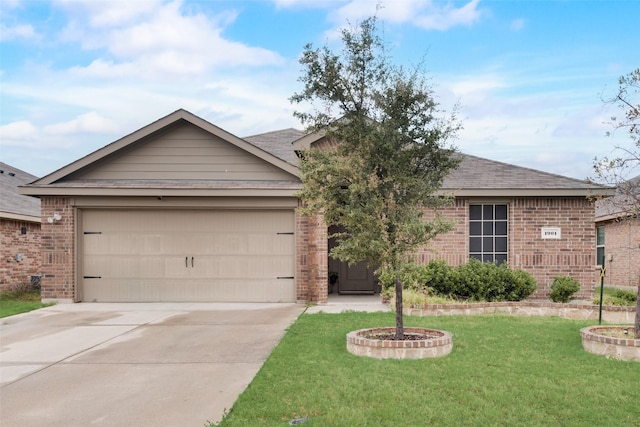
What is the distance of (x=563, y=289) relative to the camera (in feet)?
41.8

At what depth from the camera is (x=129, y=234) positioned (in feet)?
46.3

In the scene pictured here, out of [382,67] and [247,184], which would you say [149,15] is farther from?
[382,67]

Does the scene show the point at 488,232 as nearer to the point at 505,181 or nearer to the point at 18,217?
the point at 505,181

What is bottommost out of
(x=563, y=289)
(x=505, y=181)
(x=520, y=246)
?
(x=563, y=289)

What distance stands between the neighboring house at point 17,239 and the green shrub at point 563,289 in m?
15.0

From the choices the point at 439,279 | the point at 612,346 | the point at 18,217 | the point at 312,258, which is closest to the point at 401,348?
the point at 612,346

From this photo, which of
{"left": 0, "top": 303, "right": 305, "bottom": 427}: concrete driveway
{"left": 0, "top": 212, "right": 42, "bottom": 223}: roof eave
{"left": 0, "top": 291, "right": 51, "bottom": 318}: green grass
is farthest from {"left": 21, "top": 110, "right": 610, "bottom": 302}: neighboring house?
{"left": 0, "top": 212, "right": 42, "bottom": 223}: roof eave

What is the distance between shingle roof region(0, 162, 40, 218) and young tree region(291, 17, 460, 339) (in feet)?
39.7

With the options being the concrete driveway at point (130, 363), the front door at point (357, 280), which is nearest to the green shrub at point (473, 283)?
the concrete driveway at point (130, 363)

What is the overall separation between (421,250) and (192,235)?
577 cm

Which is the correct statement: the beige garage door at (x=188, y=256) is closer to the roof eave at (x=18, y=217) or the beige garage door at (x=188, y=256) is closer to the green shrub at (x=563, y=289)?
the roof eave at (x=18, y=217)

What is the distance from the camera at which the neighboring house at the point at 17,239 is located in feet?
53.1

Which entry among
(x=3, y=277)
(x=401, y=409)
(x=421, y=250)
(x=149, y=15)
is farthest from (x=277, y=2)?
(x=3, y=277)

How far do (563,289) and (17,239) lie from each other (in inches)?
609
